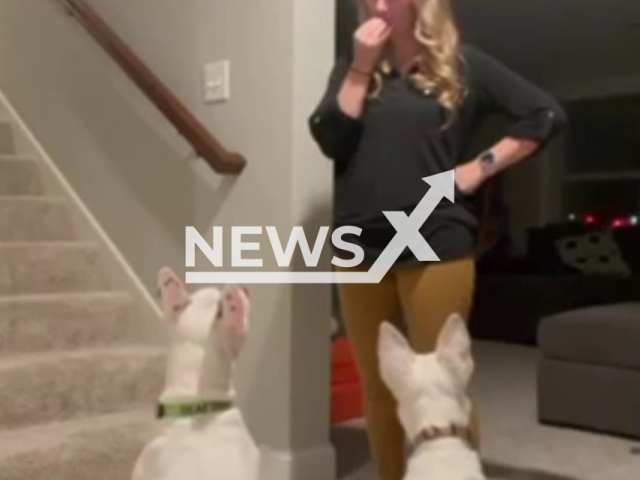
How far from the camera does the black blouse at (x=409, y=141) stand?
6.53 ft

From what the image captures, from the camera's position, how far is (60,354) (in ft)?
8.90

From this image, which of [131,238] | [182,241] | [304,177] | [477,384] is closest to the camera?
[304,177]

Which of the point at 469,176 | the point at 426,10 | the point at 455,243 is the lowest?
the point at 455,243

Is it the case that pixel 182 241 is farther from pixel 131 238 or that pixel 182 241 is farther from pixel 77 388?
pixel 77 388

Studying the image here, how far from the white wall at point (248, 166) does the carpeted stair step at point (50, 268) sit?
127 millimetres

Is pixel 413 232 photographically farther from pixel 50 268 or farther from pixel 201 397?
pixel 50 268

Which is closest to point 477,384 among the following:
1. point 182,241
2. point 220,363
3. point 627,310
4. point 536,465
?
point 627,310

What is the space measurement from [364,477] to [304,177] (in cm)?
87

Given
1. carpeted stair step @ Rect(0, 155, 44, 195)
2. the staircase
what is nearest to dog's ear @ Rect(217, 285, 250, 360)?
the staircase

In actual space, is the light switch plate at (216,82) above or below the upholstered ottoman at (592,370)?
above

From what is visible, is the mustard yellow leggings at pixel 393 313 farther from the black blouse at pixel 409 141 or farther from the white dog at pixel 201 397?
the white dog at pixel 201 397

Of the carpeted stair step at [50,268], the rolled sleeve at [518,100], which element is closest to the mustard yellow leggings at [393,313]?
the rolled sleeve at [518,100]

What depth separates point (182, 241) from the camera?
281cm

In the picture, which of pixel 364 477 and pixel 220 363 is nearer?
pixel 220 363
